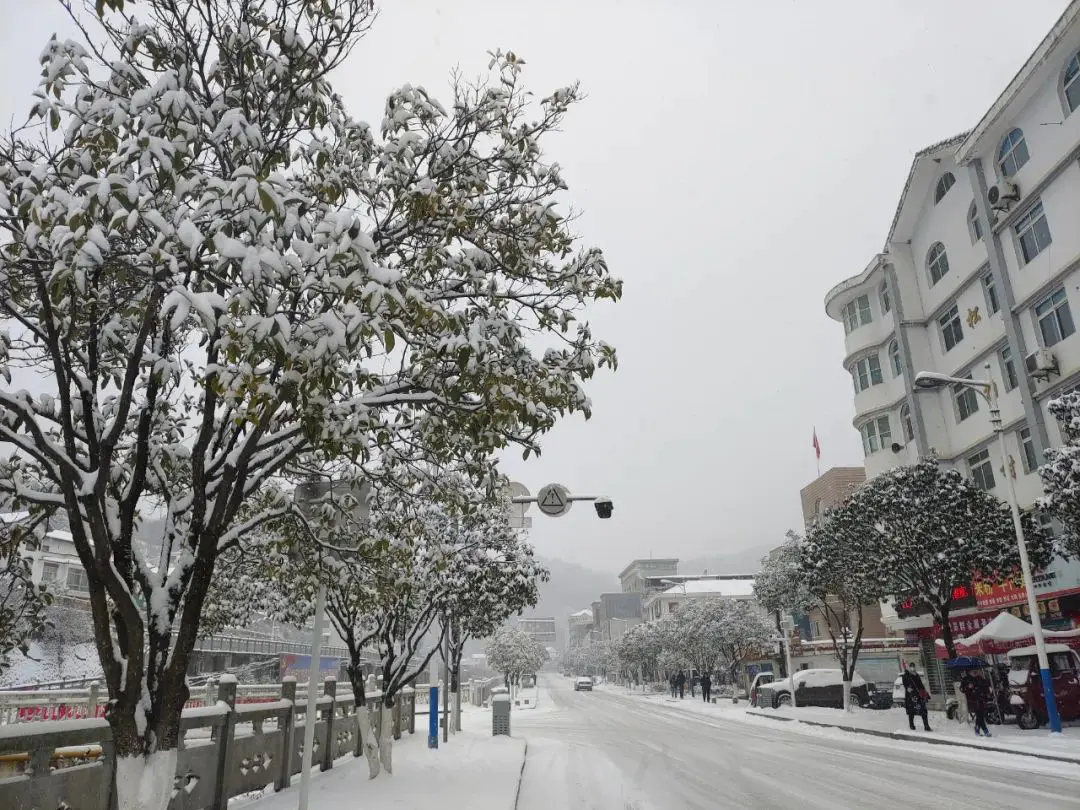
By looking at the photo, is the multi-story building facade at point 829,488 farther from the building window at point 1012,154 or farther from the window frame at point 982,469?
the building window at point 1012,154

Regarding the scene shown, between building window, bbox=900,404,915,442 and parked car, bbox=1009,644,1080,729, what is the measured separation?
14.4m

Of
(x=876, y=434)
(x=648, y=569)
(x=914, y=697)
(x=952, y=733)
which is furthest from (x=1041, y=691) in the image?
(x=648, y=569)

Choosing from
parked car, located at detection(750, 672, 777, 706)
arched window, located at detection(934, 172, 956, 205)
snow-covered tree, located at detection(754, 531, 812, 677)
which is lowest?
parked car, located at detection(750, 672, 777, 706)

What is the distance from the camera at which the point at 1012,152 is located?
2614cm

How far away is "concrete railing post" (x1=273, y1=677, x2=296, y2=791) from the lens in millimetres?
11516

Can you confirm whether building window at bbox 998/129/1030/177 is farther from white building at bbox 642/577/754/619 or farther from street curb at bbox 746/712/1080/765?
white building at bbox 642/577/754/619

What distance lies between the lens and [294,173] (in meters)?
7.18

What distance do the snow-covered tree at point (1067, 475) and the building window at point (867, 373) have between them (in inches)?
741

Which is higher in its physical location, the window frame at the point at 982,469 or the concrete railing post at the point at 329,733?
the window frame at the point at 982,469

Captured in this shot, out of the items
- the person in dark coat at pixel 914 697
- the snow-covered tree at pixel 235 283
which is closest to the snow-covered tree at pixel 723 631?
the person in dark coat at pixel 914 697

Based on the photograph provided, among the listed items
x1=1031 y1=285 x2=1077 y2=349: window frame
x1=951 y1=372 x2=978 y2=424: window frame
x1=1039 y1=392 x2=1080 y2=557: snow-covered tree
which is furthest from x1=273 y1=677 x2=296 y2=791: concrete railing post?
x1=951 y1=372 x2=978 y2=424: window frame

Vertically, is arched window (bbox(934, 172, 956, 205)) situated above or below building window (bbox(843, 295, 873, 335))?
above

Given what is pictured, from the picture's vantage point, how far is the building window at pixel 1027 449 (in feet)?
85.4

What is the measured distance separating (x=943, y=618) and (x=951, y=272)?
16.0 meters
